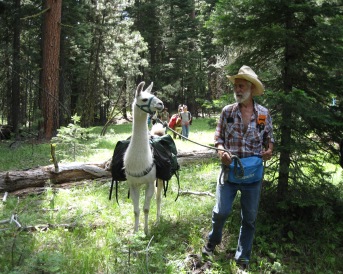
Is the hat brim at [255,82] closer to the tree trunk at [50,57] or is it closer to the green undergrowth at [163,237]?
the green undergrowth at [163,237]

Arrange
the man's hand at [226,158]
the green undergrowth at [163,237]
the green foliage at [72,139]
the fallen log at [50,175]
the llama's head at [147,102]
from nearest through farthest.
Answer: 1. the man's hand at [226,158]
2. the green undergrowth at [163,237]
3. the llama's head at [147,102]
4. the fallen log at [50,175]
5. the green foliage at [72,139]

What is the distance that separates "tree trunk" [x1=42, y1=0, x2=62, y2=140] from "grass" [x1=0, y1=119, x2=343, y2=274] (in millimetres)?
7795

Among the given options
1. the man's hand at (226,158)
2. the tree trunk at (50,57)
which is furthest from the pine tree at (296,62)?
the tree trunk at (50,57)

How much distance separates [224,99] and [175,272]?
2.66 meters

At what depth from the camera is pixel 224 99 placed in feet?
16.5

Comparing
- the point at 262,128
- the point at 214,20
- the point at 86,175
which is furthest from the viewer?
the point at 86,175

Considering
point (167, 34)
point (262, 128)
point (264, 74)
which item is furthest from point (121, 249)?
point (167, 34)

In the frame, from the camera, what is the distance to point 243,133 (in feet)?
12.5

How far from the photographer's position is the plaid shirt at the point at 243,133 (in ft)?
12.4

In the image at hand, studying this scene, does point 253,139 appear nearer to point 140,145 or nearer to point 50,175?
point 140,145

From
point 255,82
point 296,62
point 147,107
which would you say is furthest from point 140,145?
point 296,62

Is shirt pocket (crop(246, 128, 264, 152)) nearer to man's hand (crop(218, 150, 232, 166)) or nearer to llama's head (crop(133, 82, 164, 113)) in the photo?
man's hand (crop(218, 150, 232, 166))

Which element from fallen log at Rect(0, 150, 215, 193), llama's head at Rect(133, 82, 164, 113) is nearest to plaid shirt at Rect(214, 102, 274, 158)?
llama's head at Rect(133, 82, 164, 113)

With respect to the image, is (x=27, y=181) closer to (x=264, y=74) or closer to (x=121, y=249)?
(x=121, y=249)
